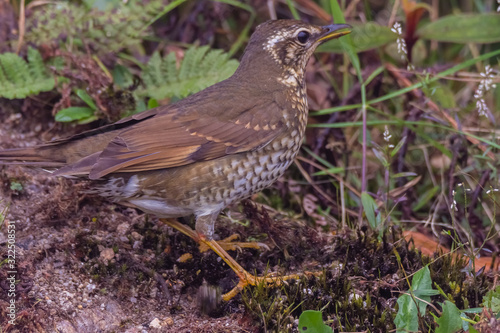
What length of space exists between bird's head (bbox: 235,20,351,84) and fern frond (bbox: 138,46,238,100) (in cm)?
59

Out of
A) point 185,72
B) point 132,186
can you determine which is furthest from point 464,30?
point 132,186

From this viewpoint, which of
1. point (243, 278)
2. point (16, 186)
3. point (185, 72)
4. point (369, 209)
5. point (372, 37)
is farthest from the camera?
point (372, 37)

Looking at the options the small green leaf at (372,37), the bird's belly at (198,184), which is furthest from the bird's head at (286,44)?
the small green leaf at (372,37)

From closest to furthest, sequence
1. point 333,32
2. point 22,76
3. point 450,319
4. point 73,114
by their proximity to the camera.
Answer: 1. point 450,319
2. point 333,32
3. point 73,114
4. point 22,76

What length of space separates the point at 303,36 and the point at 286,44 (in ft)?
0.43

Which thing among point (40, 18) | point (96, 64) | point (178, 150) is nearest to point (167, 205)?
point (178, 150)

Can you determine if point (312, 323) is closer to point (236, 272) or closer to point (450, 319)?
point (450, 319)

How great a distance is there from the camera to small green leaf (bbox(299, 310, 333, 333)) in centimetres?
290

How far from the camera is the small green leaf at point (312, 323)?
9.50ft

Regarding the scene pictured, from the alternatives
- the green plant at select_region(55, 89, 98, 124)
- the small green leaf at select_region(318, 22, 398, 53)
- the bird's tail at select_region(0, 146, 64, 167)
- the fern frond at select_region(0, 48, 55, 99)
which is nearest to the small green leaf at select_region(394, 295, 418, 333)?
the bird's tail at select_region(0, 146, 64, 167)

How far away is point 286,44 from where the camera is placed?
4125mm

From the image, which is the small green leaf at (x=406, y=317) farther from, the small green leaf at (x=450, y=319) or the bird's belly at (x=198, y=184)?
the bird's belly at (x=198, y=184)

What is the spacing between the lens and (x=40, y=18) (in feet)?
16.0

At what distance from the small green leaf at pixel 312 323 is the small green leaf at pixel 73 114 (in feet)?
8.17
